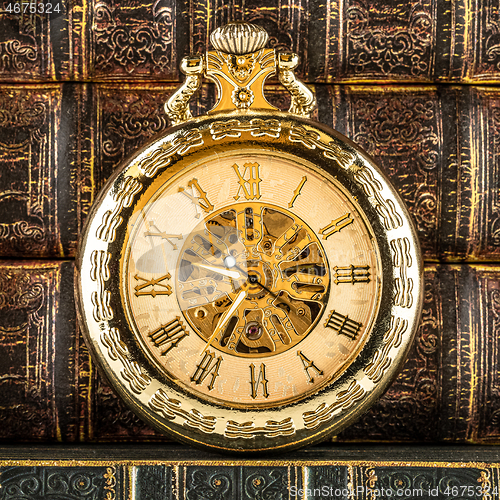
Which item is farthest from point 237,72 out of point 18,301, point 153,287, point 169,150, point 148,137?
point 18,301

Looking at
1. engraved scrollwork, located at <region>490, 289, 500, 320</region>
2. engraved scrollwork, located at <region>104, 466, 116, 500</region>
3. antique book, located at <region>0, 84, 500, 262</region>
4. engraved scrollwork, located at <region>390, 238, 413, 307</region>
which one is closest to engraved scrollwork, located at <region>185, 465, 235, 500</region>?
engraved scrollwork, located at <region>104, 466, 116, 500</region>

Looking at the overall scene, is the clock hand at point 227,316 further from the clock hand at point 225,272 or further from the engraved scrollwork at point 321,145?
the engraved scrollwork at point 321,145

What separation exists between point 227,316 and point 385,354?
0.90 feet

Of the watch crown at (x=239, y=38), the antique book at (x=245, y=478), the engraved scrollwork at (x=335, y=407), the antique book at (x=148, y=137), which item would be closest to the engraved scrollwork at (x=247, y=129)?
the watch crown at (x=239, y=38)

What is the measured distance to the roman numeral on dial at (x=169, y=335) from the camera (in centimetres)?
78

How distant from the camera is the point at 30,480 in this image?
0.80 meters

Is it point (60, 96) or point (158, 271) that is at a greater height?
point (60, 96)

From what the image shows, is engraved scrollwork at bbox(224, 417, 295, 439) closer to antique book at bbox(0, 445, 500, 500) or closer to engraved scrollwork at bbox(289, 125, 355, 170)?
antique book at bbox(0, 445, 500, 500)

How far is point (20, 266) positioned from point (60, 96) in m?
0.38

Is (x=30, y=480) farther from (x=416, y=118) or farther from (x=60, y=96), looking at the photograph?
(x=416, y=118)

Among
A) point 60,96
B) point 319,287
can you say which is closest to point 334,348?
point 319,287

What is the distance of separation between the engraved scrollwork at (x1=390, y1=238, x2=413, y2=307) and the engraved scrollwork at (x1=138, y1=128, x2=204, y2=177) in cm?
38

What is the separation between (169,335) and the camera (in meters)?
0.78

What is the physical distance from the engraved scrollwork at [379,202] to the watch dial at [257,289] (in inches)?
1.3
